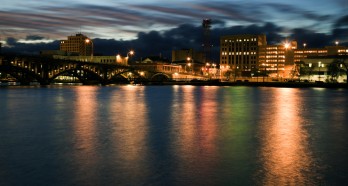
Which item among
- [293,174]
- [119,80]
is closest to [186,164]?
[293,174]

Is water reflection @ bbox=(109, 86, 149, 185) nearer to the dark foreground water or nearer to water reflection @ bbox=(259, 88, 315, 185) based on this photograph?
the dark foreground water

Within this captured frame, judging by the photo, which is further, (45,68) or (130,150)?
(45,68)

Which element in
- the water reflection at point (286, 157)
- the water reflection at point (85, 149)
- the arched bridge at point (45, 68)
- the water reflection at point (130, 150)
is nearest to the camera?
the water reflection at point (286, 157)

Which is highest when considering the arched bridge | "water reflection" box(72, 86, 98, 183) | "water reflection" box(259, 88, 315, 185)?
the arched bridge

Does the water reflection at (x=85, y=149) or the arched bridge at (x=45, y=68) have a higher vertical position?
the arched bridge at (x=45, y=68)

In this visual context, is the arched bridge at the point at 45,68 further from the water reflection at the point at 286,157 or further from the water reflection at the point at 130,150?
the water reflection at the point at 286,157

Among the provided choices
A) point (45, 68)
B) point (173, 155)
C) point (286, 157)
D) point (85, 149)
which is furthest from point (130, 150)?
point (45, 68)

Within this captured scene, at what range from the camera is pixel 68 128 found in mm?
24984

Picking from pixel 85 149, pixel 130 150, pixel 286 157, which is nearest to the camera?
pixel 286 157

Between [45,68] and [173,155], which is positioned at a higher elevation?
[45,68]

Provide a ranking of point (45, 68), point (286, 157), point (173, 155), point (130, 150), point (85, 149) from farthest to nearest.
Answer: point (45, 68), point (85, 149), point (130, 150), point (173, 155), point (286, 157)

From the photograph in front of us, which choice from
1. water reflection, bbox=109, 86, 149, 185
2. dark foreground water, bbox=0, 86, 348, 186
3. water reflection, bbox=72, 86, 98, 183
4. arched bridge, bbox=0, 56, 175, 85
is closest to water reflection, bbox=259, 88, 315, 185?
dark foreground water, bbox=0, 86, 348, 186

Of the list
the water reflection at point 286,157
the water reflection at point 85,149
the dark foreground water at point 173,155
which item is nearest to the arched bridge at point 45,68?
the dark foreground water at point 173,155

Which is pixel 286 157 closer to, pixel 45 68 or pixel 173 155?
pixel 173 155
